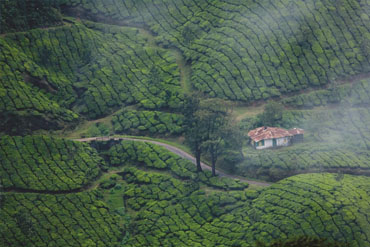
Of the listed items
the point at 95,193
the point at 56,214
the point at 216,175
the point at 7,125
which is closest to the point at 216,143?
the point at 216,175

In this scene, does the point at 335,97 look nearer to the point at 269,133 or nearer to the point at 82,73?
the point at 269,133

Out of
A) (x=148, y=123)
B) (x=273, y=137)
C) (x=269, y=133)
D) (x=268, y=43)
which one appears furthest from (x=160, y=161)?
(x=268, y=43)

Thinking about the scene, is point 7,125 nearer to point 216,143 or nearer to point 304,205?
point 216,143

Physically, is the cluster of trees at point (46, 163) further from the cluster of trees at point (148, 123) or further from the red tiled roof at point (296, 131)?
the red tiled roof at point (296, 131)

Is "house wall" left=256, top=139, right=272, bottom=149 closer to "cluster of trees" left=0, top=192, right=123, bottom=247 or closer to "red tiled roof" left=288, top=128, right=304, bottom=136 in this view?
"red tiled roof" left=288, top=128, right=304, bottom=136

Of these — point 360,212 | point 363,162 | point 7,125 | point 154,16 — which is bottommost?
point 360,212

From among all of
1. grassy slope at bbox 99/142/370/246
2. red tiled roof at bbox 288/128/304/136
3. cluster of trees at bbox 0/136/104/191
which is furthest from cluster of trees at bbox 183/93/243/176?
cluster of trees at bbox 0/136/104/191

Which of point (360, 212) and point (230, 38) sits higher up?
point (230, 38)
